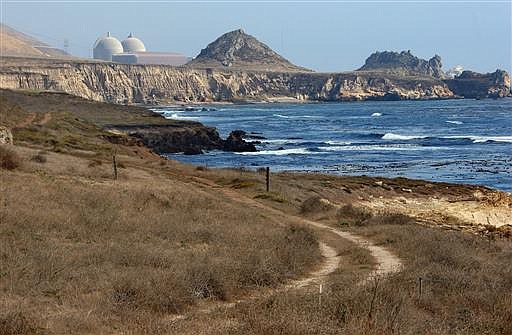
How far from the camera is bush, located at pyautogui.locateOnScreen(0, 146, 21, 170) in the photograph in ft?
87.7

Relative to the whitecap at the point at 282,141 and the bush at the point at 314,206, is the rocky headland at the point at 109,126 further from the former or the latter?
the bush at the point at 314,206

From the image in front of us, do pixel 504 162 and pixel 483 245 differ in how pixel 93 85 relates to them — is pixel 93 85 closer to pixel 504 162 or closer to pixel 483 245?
pixel 504 162

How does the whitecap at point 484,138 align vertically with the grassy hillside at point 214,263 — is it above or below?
below

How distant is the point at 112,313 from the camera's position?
9750 mm

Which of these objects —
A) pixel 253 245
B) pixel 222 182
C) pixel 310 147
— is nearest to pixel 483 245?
pixel 253 245

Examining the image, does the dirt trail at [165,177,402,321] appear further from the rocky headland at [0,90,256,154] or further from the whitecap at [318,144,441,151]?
the whitecap at [318,144,441,151]

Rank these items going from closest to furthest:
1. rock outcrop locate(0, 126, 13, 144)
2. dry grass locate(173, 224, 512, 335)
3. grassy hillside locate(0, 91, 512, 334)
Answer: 1. dry grass locate(173, 224, 512, 335)
2. grassy hillside locate(0, 91, 512, 334)
3. rock outcrop locate(0, 126, 13, 144)

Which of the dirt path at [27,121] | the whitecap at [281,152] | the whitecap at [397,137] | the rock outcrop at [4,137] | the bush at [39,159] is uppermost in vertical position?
the rock outcrop at [4,137]

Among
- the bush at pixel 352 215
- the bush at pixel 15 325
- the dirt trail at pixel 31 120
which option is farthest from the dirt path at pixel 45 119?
the bush at pixel 15 325

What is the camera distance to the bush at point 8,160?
1052 inches

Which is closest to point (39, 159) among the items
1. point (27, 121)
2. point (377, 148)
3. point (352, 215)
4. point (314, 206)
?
point (314, 206)

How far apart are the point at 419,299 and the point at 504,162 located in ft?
168

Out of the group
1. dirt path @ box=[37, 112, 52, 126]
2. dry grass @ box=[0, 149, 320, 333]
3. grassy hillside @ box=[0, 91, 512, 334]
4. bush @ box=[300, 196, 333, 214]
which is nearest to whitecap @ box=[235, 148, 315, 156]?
dirt path @ box=[37, 112, 52, 126]

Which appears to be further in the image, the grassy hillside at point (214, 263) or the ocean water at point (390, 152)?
the ocean water at point (390, 152)
